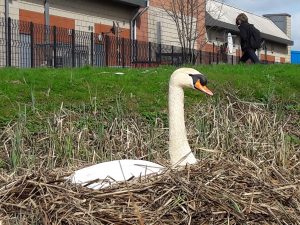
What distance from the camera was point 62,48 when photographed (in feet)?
80.0

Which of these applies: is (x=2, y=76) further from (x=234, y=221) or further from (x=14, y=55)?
(x=14, y=55)

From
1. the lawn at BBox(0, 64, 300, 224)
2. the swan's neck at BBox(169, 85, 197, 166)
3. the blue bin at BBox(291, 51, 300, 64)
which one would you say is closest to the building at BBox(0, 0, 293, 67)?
the lawn at BBox(0, 64, 300, 224)

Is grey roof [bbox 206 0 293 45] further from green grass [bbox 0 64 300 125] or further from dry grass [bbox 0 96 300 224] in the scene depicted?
dry grass [bbox 0 96 300 224]

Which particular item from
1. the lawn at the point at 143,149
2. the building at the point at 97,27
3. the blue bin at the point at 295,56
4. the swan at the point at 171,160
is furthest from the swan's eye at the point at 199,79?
the blue bin at the point at 295,56

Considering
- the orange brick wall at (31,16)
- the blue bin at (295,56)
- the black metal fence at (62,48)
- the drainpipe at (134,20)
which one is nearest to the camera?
the black metal fence at (62,48)

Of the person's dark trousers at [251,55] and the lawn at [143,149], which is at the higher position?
the person's dark trousers at [251,55]

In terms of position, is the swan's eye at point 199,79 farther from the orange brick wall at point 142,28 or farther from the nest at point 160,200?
the orange brick wall at point 142,28

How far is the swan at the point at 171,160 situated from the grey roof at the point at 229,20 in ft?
124

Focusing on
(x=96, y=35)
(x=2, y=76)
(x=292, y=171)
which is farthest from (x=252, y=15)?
(x=292, y=171)

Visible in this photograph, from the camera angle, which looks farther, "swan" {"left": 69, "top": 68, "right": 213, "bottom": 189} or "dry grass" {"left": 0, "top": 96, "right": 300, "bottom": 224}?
"swan" {"left": 69, "top": 68, "right": 213, "bottom": 189}

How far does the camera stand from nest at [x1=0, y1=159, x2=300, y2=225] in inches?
189

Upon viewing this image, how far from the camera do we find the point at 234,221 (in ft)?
15.8

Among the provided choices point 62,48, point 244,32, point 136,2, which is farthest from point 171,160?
point 136,2

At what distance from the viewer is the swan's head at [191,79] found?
6297 mm
